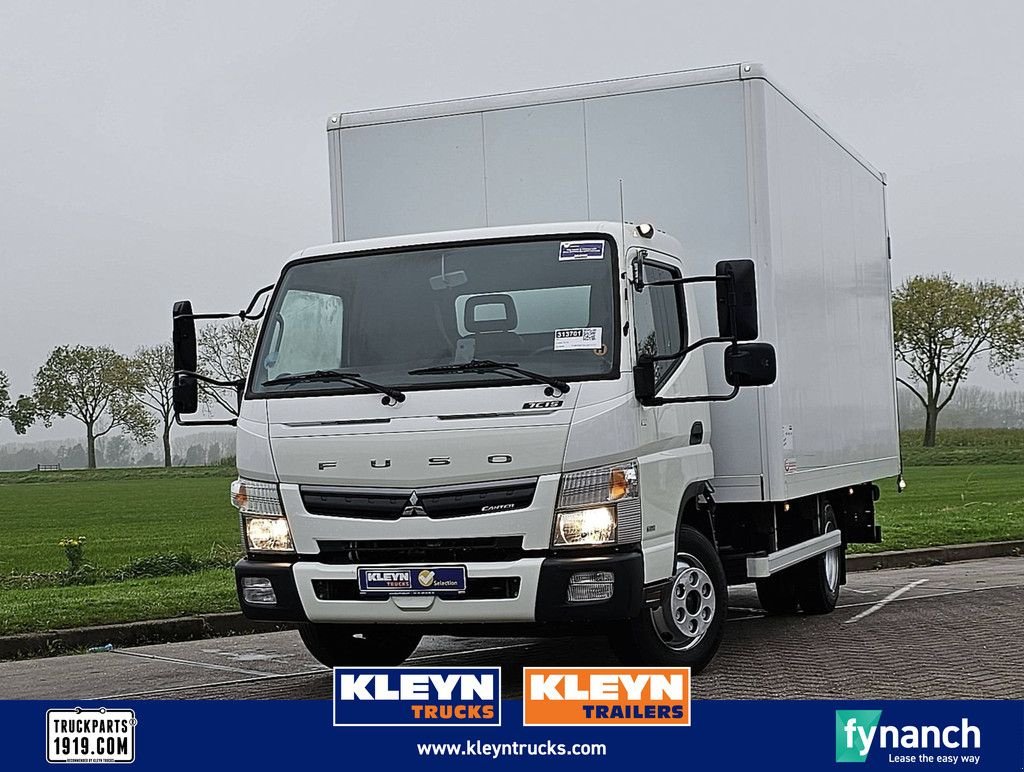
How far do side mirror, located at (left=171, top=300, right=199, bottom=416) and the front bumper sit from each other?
1.34 m

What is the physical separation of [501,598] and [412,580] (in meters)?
0.49

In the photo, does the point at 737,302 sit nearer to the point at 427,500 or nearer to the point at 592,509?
the point at 592,509

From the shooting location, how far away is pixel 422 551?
834 centimetres

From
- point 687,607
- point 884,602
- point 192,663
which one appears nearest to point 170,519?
point 884,602

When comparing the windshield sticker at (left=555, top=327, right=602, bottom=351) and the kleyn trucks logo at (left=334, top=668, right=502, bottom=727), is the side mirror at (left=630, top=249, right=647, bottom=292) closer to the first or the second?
the windshield sticker at (left=555, top=327, right=602, bottom=351)

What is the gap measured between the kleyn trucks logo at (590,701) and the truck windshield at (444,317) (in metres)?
2.08

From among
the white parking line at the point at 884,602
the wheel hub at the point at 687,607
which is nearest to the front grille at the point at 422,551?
the wheel hub at the point at 687,607

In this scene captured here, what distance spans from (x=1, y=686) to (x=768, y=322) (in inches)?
224

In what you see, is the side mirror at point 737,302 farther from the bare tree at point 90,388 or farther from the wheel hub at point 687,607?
the bare tree at point 90,388

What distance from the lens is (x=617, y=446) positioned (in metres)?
8.28

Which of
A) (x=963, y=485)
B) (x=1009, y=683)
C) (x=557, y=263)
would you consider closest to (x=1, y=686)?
(x=557, y=263)

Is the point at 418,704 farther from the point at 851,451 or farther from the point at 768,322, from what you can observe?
the point at 851,451

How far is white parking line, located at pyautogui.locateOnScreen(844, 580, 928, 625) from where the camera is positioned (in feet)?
41.6

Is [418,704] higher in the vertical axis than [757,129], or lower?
lower
